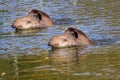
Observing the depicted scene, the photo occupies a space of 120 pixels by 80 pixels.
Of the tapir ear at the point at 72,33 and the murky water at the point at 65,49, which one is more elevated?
the tapir ear at the point at 72,33

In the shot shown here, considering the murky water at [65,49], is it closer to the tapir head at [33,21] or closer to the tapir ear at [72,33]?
the tapir head at [33,21]

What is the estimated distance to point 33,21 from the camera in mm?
23734

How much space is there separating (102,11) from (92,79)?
44.4 ft

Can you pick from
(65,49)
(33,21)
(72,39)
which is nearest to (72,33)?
(72,39)

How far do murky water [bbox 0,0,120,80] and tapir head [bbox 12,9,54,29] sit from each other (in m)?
0.45

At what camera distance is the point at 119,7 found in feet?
88.3

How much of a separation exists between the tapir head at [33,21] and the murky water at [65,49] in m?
0.45

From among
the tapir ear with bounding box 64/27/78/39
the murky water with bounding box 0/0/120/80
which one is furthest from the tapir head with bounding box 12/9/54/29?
the tapir ear with bounding box 64/27/78/39

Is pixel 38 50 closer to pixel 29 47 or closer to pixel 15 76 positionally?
pixel 29 47

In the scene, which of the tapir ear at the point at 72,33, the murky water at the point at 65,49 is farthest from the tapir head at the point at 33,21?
the tapir ear at the point at 72,33

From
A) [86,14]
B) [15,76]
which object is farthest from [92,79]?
[86,14]

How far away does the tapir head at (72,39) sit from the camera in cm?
1800

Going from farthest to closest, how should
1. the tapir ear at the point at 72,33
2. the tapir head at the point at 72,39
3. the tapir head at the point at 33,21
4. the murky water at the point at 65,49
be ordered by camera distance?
1. the tapir head at the point at 33,21
2. the tapir ear at the point at 72,33
3. the tapir head at the point at 72,39
4. the murky water at the point at 65,49

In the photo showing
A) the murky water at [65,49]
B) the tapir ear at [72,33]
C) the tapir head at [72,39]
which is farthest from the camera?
the tapir ear at [72,33]
